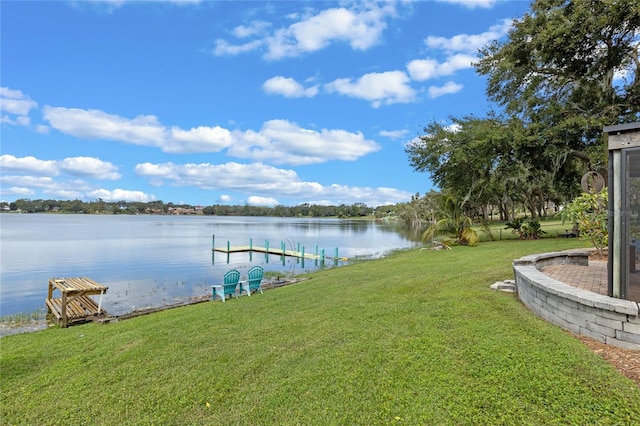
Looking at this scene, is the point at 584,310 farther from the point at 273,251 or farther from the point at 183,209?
the point at 183,209

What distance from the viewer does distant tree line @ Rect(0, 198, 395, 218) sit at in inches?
4793

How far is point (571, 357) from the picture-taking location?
315 cm

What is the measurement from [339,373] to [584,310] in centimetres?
263

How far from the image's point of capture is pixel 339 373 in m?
3.27

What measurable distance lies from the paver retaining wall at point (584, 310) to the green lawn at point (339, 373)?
0.55 feet

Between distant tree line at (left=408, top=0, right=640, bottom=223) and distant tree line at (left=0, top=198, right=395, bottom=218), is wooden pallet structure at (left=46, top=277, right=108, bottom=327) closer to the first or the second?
distant tree line at (left=408, top=0, right=640, bottom=223)

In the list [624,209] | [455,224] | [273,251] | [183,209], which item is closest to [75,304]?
[624,209]

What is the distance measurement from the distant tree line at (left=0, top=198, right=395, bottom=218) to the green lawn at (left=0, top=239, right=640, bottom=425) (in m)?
107

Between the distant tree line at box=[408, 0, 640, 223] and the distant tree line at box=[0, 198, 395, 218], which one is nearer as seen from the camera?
the distant tree line at box=[408, 0, 640, 223]

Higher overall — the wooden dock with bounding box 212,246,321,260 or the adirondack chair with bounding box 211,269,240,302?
the adirondack chair with bounding box 211,269,240,302

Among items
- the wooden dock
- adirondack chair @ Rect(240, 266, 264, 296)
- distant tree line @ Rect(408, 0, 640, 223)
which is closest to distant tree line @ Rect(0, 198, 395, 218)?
the wooden dock

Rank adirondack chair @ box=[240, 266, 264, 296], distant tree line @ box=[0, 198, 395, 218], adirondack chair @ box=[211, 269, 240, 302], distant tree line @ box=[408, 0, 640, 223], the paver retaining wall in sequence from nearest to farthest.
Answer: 1. the paver retaining wall
2. adirondack chair @ box=[211, 269, 240, 302]
3. adirondack chair @ box=[240, 266, 264, 296]
4. distant tree line @ box=[408, 0, 640, 223]
5. distant tree line @ box=[0, 198, 395, 218]

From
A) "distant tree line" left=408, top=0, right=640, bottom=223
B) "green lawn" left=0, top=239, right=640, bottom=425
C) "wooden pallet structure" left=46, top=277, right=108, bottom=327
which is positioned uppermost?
"distant tree line" left=408, top=0, right=640, bottom=223

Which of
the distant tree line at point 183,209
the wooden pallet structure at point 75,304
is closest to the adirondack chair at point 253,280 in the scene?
the wooden pallet structure at point 75,304
